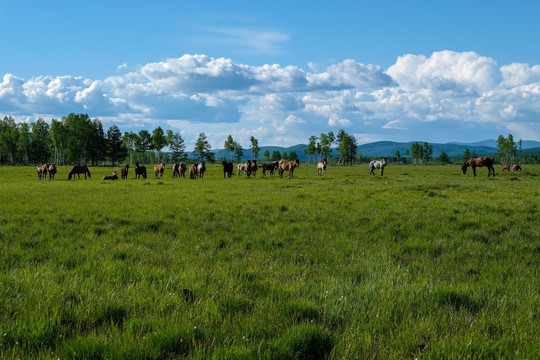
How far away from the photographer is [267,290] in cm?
547

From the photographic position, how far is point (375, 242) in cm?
950

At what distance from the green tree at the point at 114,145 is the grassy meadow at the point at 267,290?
405 feet

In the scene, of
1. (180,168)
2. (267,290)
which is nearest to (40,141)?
(180,168)

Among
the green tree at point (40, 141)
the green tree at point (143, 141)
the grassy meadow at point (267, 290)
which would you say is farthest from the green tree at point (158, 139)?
the grassy meadow at point (267, 290)

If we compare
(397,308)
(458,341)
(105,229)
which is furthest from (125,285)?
(105,229)

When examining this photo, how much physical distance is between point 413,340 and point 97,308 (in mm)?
3851

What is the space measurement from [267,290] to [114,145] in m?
132

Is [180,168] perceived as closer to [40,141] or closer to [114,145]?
[114,145]

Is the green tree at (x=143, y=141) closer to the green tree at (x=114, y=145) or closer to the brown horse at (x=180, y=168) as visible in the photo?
the green tree at (x=114, y=145)

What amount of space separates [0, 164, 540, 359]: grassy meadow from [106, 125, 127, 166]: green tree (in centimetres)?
12352

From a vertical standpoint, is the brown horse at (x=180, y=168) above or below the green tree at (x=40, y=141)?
below

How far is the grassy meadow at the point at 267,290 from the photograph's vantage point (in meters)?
3.69

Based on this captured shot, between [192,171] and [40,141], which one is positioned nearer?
[192,171]

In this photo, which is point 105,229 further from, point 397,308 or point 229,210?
point 397,308
